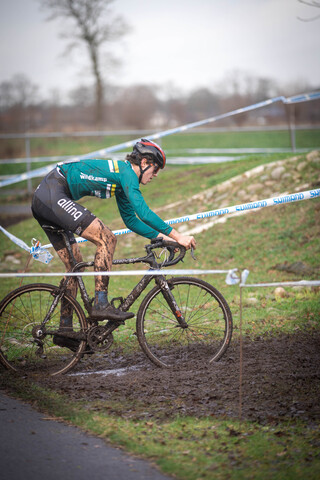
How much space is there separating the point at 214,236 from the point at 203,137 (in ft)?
97.3

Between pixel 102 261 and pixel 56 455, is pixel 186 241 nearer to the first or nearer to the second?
pixel 102 261

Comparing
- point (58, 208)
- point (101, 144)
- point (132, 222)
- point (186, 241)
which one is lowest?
point (186, 241)

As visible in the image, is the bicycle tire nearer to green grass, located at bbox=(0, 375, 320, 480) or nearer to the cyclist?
the cyclist

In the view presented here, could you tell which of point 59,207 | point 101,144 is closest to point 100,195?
point 59,207

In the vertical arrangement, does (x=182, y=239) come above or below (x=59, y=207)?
below

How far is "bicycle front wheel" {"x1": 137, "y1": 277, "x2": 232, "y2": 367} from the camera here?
5617 millimetres

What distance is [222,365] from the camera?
5.64 m

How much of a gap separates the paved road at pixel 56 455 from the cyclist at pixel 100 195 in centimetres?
131

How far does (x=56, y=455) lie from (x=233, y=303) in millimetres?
4512

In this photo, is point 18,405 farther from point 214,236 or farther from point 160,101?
point 160,101

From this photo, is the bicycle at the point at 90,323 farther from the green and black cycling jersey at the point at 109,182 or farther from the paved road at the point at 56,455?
the paved road at the point at 56,455

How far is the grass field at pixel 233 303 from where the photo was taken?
3.81 meters

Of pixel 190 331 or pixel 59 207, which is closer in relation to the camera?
pixel 59 207

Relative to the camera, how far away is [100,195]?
5.52 metres
